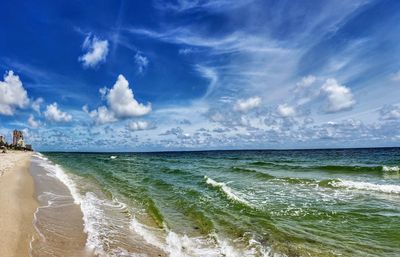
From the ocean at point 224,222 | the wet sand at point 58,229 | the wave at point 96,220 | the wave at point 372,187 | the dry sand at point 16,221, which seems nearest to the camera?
the dry sand at point 16,221

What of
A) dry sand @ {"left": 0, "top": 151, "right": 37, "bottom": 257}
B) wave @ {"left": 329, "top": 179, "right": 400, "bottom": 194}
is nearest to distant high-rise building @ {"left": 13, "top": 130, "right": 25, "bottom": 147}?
dry sand @ {"left": 0, "top": 151, "right": 37, "bottom": 257}

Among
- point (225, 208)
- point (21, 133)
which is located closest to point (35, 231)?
point (225, 208)

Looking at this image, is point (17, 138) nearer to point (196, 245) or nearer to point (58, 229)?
point (58, 229)

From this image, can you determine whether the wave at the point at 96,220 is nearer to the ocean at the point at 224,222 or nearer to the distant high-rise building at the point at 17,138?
the ocean at the point at 224,222

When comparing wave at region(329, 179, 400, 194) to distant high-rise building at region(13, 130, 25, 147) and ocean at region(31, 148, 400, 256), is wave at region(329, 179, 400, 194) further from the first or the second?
distant high-rise building at region(13, 130, 25, 147)

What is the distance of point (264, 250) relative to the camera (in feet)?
31.8

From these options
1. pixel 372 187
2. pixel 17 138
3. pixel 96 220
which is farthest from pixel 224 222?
pixel 17 138

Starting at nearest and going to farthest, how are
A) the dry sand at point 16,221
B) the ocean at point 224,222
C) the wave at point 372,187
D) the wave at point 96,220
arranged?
the dry sand at point 16,221 < the wave at point 96,220 < the ocean at point 224,222 < the wave at point 372,187

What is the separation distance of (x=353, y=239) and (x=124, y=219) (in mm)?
8569

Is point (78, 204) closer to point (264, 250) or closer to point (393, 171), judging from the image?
point (264, 250)

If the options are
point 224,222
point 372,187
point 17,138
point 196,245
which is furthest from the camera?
point 17,138

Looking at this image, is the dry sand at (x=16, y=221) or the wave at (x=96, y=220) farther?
the wave at (x=96, y=220)

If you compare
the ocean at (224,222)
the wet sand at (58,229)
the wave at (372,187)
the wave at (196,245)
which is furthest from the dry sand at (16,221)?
the wave at (372,187)

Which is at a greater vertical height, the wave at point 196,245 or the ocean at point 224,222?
the ocean at point 224,222
